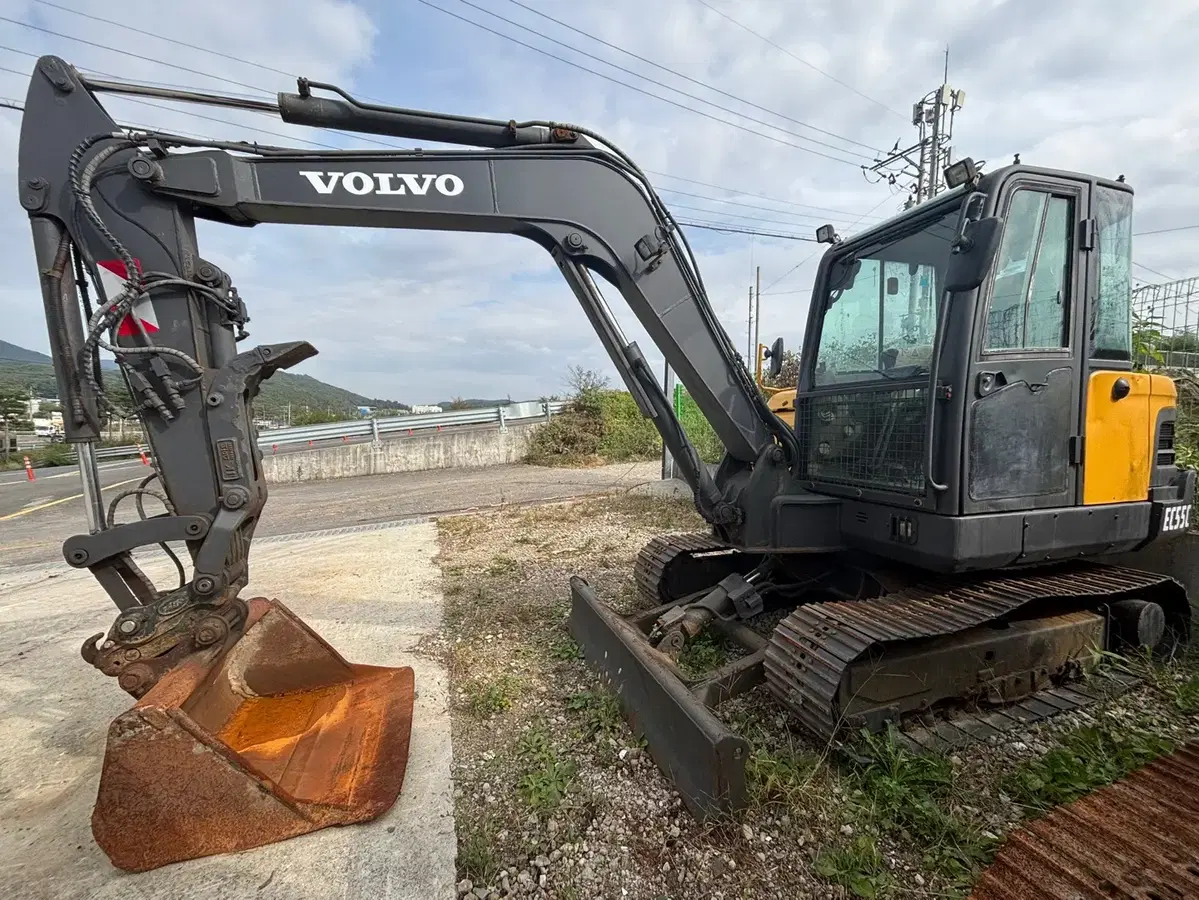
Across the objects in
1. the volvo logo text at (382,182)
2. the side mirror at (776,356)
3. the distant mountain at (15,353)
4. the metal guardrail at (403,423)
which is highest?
the distant mountain at (15,353)

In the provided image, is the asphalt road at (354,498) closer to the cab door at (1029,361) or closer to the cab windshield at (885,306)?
the cab windshield at (885,306)

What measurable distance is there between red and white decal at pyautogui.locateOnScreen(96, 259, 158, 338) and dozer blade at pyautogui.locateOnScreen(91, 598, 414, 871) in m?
1.44

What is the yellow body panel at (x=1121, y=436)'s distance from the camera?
9.96ft

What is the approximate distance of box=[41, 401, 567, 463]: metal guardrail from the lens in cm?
1596

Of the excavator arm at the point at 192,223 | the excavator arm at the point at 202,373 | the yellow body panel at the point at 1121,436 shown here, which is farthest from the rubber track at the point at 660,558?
the excavator arm at the point at 192,223

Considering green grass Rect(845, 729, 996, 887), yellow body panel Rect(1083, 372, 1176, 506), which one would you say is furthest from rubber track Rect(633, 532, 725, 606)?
yellow body panel Rect(1083, 372, 1176, 506)

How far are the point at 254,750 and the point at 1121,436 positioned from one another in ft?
14.8

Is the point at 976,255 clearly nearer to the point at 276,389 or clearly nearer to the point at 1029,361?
the point at 1029,361

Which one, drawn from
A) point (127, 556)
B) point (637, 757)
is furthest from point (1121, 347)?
point (127, 556)

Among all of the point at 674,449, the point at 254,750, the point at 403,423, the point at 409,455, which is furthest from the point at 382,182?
the point at 403,423

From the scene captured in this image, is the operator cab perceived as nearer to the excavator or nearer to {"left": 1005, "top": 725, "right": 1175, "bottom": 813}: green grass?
the excavator

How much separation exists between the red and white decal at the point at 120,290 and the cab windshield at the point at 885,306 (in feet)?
11.4

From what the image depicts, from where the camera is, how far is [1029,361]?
287 centimetres

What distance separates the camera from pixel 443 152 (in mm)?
2893
